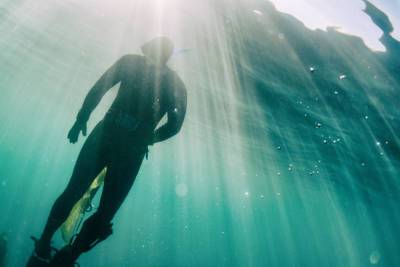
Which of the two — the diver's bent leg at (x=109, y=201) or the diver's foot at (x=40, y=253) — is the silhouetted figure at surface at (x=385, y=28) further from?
the diver's foot at (x=40, y=253)

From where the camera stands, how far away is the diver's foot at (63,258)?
3582 millimetres

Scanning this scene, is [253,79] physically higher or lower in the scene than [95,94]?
lower

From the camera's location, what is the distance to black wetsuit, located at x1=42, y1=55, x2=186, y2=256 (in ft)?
13.3

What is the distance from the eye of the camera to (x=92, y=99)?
452 centimetres

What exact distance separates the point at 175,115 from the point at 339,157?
834 inches

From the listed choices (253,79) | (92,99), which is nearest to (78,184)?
(92,99)

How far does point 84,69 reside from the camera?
27.1 m

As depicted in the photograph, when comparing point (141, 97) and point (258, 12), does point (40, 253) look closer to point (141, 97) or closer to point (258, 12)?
point (141, 97)

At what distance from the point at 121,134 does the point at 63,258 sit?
1.55 meters

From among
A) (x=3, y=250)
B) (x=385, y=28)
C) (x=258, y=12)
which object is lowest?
(x=3, y=250)

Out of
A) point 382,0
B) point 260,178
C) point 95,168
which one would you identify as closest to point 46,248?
point 95,168

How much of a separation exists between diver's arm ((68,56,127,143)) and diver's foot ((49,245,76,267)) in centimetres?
146

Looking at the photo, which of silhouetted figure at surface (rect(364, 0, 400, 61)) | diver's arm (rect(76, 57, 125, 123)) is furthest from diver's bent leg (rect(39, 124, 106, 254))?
silhouetted figure at surface (rect(364, 0, 400, 61))

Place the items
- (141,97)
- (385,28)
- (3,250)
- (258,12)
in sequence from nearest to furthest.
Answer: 1. (141,97)
2. (385,28)
3. (3,250)
4. (258,12)
